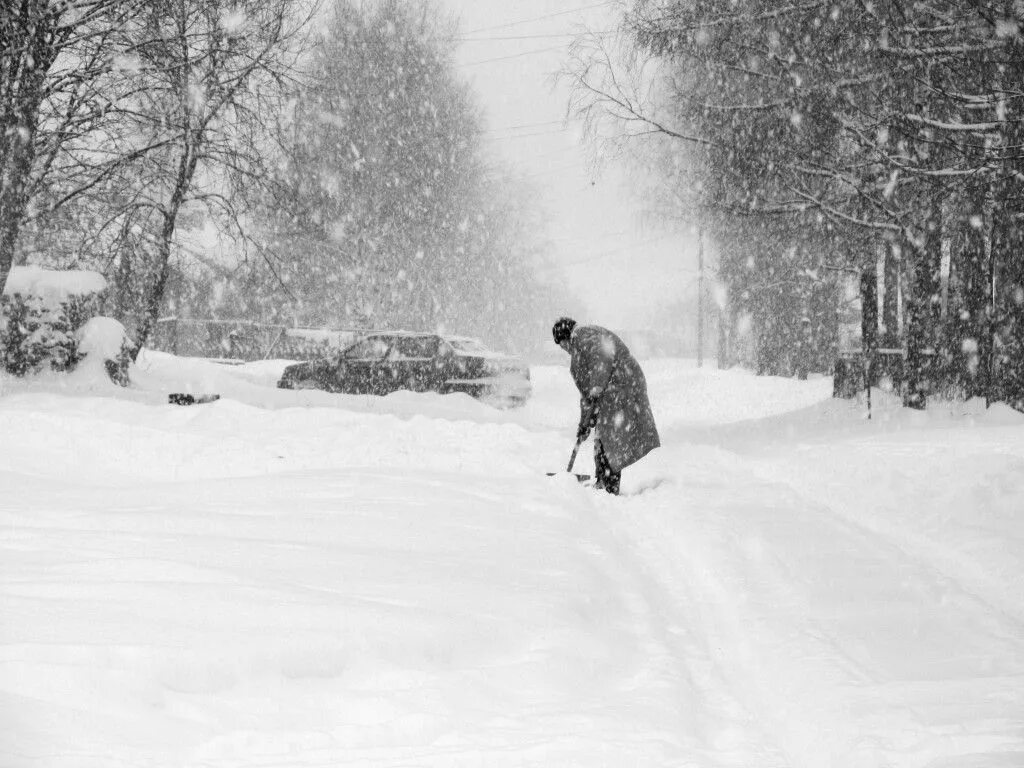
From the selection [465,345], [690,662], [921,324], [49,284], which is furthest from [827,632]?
[465,345]

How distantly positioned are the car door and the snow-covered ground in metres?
8.35

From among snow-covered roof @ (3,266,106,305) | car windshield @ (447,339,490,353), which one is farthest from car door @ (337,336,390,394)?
snow-covered roof @ (3,266,106,305)

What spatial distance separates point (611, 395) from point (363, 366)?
9145mm

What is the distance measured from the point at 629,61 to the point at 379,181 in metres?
18.7

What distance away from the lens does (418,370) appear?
15648mm

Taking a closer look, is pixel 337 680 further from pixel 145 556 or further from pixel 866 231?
pixel 866 231

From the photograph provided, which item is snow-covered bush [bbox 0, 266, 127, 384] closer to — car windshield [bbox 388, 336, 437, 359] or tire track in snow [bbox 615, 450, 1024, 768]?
car windshield [bbox 388, 336, 437, 359]

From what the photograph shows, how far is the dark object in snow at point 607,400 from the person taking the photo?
7.58 m

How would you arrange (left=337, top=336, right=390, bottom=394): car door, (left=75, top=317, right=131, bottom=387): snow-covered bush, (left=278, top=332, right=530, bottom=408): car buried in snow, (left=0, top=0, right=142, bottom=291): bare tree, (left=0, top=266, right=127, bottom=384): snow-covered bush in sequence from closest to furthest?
(left=0, top=0, right=142, bottom=291): bare tree < (left=0, top=266, right=127, bottom=384): snow-covered bush < (left=75, top=317, right=131, bottom=387): snow-covered bush < (left=278, top=332, right=530, bottom=408): car buried in snow < (left=337, top=336, right=390, bottom=394): car door

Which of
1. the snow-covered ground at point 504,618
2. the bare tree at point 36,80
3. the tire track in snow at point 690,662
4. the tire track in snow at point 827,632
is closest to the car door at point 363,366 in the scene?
the bare tree at point 36,80

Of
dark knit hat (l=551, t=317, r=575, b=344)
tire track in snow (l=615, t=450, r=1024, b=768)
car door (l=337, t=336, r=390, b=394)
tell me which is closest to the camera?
tire track in snow (l=615, t=450, r=1024, b=768)

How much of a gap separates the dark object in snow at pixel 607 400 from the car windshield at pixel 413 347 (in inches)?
324

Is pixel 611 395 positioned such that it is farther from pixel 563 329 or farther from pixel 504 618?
pixel 504 618

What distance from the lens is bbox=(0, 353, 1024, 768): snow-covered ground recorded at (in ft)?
7.79
